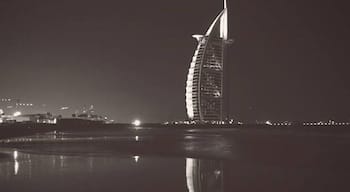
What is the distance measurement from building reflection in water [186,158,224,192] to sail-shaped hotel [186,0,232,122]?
11270 cm

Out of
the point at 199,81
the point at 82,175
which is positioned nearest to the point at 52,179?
the point at 82,175

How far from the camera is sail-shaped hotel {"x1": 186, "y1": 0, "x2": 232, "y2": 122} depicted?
135000 mm

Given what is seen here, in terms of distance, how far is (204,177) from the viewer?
16531 millimetres

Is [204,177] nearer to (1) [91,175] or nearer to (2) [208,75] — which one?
(1) [91,175]

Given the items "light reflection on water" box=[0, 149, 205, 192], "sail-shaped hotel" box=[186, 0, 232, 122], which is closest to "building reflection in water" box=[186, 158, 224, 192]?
"light reflection on water" box=[0, 149, 205, 192]

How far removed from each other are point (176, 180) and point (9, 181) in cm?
557

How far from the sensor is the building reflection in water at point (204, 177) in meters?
14.0

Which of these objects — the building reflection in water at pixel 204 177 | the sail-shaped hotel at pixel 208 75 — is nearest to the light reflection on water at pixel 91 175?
the building reflection in water at pixel 204 177

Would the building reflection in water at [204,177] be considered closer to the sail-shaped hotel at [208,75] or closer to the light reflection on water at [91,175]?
the light reflection on water at [91,175]

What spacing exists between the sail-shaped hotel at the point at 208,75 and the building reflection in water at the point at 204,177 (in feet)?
370

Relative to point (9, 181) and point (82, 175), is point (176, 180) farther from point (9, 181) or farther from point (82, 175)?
point (9, 181)

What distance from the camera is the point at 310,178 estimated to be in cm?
1680

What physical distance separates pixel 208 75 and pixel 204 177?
124 meters

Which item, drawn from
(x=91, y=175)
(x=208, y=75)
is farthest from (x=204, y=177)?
(x=208, y=75)
